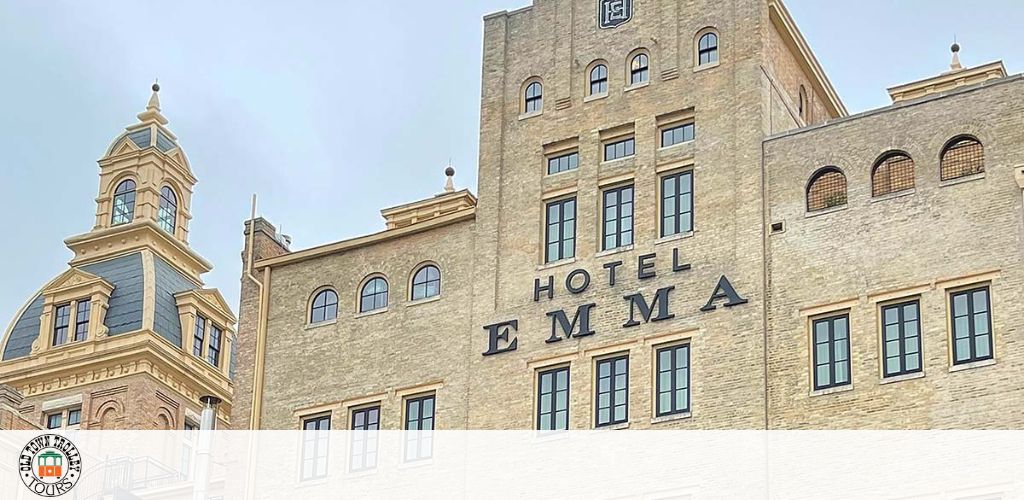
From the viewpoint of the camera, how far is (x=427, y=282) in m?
57.2

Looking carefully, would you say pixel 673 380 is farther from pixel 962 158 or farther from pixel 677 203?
pixel 962 158

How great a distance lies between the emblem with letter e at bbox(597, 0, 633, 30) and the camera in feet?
188

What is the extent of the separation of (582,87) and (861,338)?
36.7ft

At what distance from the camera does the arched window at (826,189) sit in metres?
52.1

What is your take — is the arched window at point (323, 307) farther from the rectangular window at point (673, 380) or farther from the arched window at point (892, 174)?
the arched window at point (892, 174)

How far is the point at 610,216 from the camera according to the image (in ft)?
181

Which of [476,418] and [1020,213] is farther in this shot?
[476,418]

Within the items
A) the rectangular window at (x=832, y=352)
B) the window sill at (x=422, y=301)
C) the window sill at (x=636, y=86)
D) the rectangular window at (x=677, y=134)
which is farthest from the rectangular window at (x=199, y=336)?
the rectangular window at (x=832, y=352)

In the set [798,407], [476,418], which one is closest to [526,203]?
[476,418]
